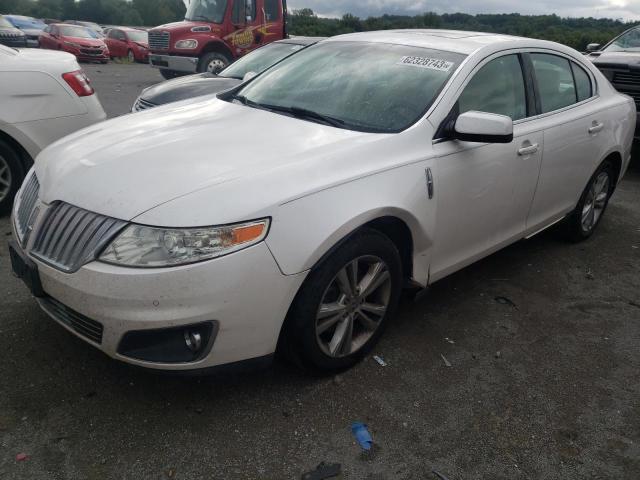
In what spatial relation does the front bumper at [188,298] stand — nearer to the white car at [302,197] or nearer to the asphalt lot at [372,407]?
the white car at [302,197]

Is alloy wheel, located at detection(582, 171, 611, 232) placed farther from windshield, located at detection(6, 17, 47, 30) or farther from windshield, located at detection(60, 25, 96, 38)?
windshield, located at detection(6, 17, 47, 30)

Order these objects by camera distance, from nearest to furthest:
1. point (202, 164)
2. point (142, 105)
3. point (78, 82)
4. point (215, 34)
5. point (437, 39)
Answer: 1. point (202, 164)
2. point (437, 39)
3. point (78, 82)
4. point (142, 105)
5. point (215, 34)

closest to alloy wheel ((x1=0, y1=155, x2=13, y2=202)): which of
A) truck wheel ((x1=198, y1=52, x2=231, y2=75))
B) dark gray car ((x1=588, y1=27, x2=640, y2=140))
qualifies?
dark gray car ((x1=588, y1=27, x2=640, y2=140))

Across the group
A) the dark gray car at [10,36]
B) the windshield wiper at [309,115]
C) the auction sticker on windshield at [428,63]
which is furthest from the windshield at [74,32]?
the auction sticker on windshield at [428,63]

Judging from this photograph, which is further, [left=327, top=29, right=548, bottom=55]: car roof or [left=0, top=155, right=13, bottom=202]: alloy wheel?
[left=0, top=155, right=13, bottom=202]: alloy wheel

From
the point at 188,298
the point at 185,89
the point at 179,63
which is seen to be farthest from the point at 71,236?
the point at 179,63

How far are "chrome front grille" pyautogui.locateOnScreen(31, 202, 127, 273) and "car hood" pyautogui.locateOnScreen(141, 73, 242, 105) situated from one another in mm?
3986

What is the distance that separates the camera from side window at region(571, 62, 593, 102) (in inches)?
169

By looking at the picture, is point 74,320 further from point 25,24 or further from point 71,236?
point 25,24

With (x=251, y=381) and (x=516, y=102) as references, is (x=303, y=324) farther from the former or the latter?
(x=516, y=102)

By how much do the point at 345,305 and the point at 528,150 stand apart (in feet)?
5.50

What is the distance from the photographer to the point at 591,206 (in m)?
4.83

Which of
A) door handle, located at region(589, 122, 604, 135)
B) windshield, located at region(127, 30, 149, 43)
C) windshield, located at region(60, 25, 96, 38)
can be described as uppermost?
door handle, located at region(589, 122, 604, 135)

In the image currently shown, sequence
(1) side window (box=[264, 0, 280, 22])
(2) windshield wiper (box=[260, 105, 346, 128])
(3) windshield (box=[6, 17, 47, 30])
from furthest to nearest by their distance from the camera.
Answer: (3) windshield (box=[6, 17, 47, 30]), (1) side window (box=[264, 0, 280, 22]), (2) windshield wiper (box=[260, 105, 346, 128])
